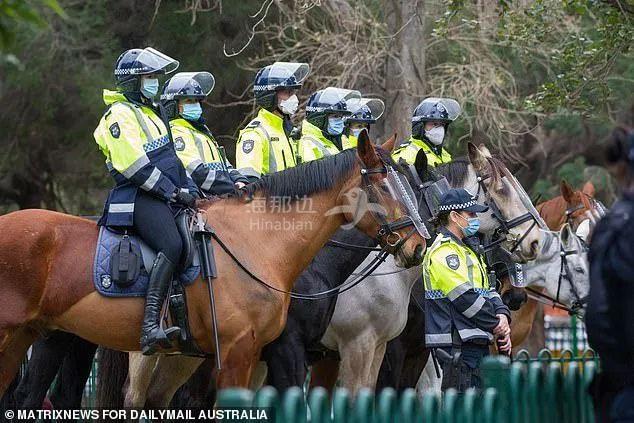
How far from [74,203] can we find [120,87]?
12.1 m

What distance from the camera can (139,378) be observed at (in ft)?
33.9

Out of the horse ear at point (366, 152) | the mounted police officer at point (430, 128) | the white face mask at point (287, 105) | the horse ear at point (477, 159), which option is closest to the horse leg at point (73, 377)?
the white face mask at point (287, 105)

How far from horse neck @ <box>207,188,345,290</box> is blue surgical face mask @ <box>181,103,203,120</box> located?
1476mm

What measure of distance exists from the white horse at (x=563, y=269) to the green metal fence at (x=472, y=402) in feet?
20.2

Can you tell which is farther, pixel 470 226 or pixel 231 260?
pixel 470 226

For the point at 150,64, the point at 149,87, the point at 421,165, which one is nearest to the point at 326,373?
the point at 421,165

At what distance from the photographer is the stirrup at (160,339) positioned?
866 centimetres

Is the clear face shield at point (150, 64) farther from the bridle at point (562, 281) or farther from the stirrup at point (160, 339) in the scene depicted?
the bridle at point (562, 281)

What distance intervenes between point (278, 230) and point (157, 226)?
92 cm

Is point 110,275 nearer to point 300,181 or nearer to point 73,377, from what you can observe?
point 300,181

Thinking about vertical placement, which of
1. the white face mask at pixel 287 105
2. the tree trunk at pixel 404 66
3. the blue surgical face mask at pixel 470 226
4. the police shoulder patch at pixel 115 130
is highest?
the tree trunk at pixel 404 66

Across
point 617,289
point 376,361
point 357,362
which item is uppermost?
point 376,361

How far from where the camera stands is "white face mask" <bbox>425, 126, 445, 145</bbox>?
38.9 ft

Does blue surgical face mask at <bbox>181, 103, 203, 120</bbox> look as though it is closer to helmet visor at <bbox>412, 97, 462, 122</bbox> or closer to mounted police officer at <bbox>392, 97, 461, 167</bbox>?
mounted police officer at <bbox>392, 97, 461, 167</bbox>
